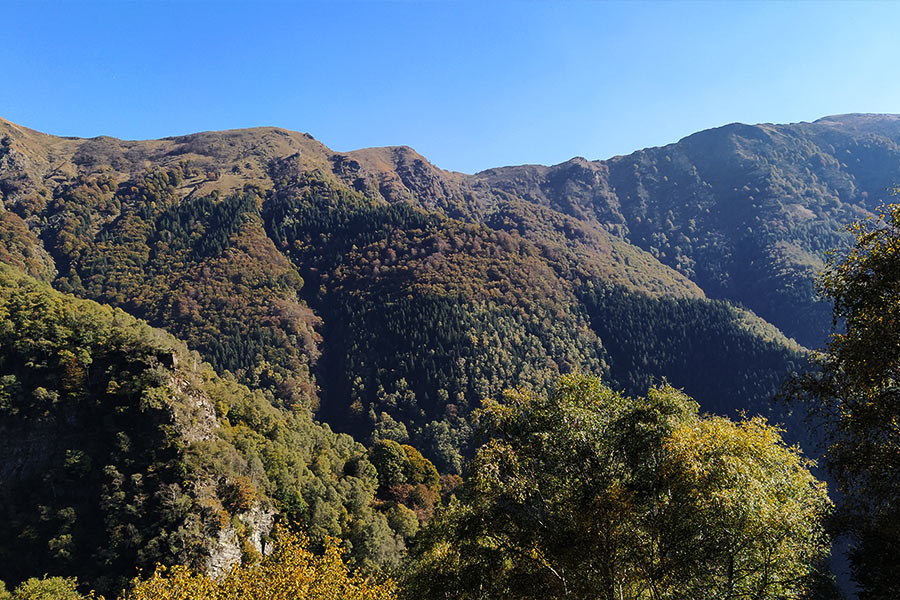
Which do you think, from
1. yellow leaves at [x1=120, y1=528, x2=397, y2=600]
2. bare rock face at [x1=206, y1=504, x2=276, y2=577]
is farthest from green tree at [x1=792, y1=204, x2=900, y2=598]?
bare rock face at [x1=206, y1=504, x2=276, y2=577]

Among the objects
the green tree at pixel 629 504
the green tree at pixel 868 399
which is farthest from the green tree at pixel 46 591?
the green tree at pixel 868 399

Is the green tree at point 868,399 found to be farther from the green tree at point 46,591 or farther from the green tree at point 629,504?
the green tree at point 46,591

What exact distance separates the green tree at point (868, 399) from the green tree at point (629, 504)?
3.88ft

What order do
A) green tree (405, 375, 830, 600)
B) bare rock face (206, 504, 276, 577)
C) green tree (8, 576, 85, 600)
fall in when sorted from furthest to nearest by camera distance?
bare rock face (206, 504, 276, 577)
green tree (8, 576, 85, 600)
green tree (405, 375, 830, 600)

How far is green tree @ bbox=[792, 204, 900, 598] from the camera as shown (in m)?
13.8

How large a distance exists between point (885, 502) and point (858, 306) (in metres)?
6.25

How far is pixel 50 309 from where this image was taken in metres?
85.7

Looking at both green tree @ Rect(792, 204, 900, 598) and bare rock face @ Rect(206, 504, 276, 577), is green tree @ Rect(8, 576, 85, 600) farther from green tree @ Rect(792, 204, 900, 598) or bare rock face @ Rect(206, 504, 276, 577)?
green tree @ Rect(792, 204, 900, 598)

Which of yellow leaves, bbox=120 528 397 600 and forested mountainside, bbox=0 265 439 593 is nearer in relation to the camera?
yellow leaves, bbox=120 528 397 600

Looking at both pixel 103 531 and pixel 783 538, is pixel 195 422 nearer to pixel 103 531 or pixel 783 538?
pixel 103 531

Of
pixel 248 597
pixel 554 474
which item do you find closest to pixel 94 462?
pixel 248 597

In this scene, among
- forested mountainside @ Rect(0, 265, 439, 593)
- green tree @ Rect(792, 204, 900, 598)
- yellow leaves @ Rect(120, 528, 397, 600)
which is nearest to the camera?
green tree @ Rect(792, 204, 900, 598)

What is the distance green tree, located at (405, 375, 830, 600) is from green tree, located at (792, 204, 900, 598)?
46.6 inches

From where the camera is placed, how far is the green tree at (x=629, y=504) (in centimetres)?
1427
